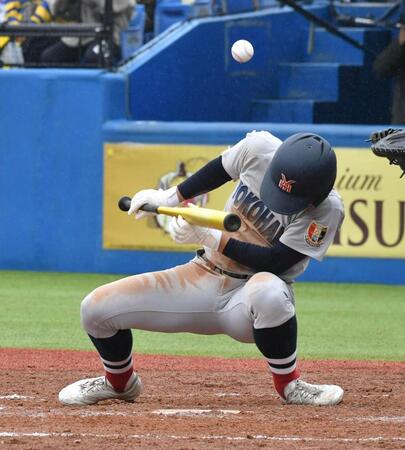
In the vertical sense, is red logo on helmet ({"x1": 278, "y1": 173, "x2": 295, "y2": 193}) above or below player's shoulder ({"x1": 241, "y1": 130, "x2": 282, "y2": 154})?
below

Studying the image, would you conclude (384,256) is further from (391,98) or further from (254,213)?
(254,213)

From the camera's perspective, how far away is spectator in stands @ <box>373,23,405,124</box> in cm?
1153

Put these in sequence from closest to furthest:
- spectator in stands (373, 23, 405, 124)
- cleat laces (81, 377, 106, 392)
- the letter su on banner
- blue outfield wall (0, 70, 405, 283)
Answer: cleat laces (81, 377, 106, 392)
the letter su on banner
blue outfield wall (0, 70, 405, 283)
spectator in stands (373, 23, 405, 124)

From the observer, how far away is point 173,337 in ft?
27.0

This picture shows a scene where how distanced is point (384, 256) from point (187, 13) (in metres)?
4.39

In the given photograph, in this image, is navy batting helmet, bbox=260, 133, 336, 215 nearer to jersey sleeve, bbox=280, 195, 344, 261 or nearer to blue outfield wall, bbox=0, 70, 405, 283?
jersey sleeve, bbox=280, 195, 344, 261

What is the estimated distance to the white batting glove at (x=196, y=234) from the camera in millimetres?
5156

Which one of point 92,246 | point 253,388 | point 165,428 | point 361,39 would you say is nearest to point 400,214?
point 92,246

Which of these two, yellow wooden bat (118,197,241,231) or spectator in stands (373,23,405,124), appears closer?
yellow wooden bat (118,197,241,231)

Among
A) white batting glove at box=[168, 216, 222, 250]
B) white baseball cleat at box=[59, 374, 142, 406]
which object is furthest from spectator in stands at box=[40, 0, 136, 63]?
white batting glove at box=[168, 216, 222, 250]

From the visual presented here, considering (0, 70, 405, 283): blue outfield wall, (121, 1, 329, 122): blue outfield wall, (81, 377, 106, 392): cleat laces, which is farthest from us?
(121, 1, 329, 122): blue outfield wall

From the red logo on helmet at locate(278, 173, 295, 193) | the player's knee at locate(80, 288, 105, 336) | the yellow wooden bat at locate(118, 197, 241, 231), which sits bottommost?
the player's knee at locate(80, 288, 105, 336)

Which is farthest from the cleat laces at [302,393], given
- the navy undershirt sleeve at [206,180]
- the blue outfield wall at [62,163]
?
the blue outfield wall at [62,163]

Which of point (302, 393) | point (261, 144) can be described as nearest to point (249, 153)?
point (261, 144)
